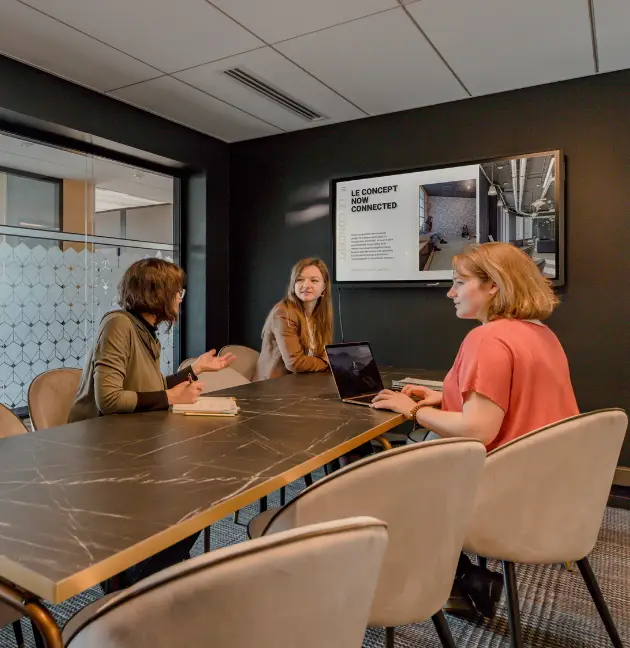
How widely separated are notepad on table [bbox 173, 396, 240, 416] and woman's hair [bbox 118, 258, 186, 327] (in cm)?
43

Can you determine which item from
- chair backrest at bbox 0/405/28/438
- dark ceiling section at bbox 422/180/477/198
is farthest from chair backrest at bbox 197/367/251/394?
dark ceiling section at bbox 422/180/477/198

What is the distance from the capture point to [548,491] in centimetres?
133

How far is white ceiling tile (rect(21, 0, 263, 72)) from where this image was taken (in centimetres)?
243

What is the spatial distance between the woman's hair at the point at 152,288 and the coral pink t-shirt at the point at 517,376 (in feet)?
3.59

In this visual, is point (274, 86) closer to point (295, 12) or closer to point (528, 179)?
point (295, 12)

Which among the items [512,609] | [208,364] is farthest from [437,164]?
[512,609]

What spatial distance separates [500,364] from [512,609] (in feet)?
2.16

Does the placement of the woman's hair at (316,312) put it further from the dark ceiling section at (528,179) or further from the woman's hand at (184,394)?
the dark ceiling section at (528,179)

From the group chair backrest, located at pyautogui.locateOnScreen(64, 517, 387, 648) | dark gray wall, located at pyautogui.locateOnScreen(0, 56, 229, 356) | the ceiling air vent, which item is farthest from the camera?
the ceiling air vent

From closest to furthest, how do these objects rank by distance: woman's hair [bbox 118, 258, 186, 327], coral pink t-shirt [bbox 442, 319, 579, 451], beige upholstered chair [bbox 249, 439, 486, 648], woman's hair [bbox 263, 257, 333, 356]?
beige upholstered chair [bbox 249, 439, 486, 648], coral pink t-shirt [bbox 442, 319, 579, 451], woman's hair [bbox 118, 258, 186, 327], woman's hair [bbox 263, 257, 333, 356]

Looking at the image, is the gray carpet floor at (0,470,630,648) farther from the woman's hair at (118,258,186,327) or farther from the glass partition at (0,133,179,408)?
the glass partition at (0,133,179,408)

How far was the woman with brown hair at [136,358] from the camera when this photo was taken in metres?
1.76

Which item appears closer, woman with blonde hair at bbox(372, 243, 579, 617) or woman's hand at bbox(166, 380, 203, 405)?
woman with blonde hair at bbox(372, 243, 579, 617)

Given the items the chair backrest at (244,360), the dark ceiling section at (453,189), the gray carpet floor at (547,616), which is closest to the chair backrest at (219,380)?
the chair backrest at (244,360)
